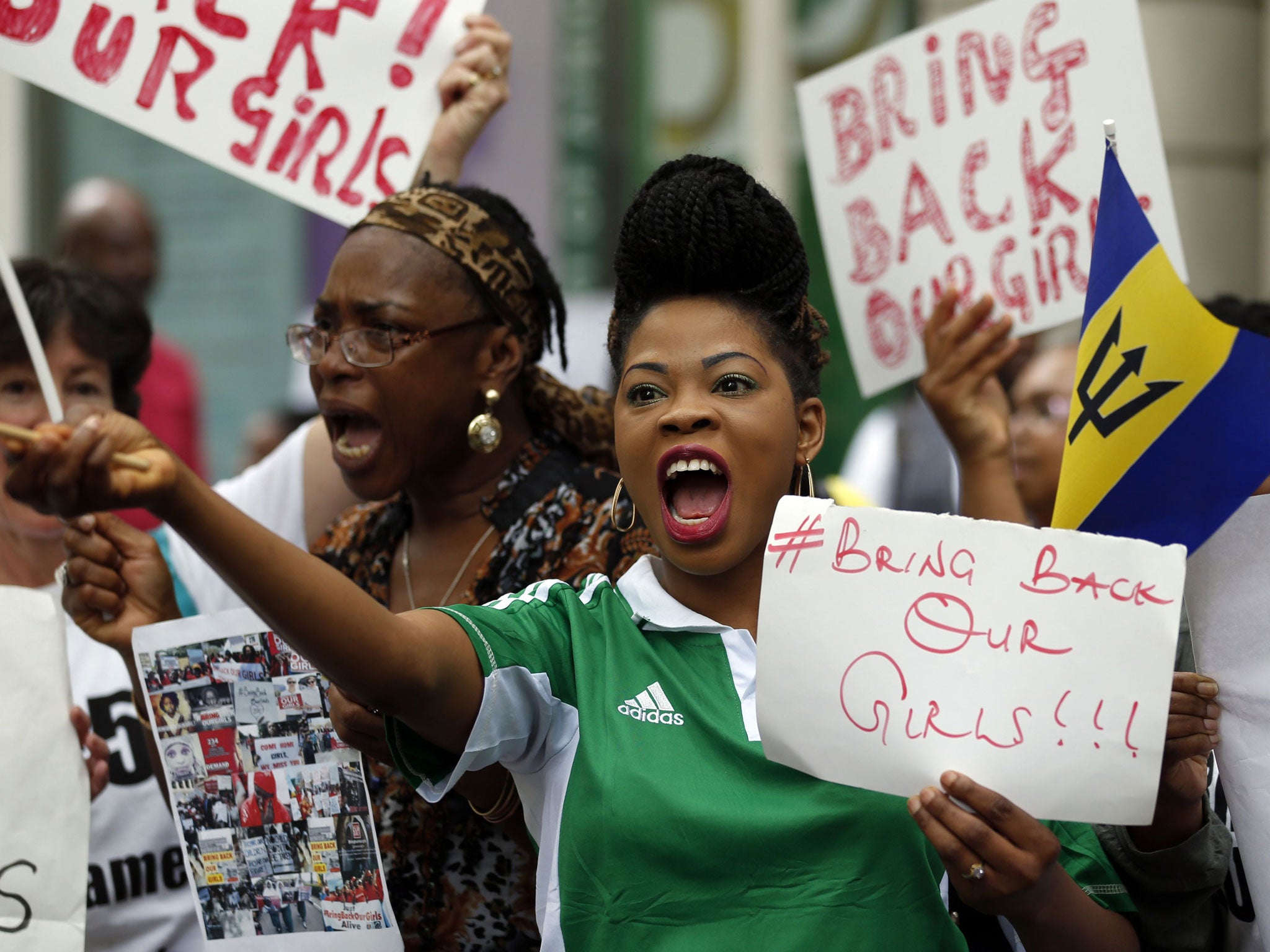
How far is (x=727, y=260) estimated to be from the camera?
231 cm

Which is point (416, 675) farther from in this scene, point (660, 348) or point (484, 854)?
point (484, 854)

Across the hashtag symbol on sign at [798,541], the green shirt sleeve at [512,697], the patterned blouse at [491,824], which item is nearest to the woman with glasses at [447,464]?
the patterned blouse at [491,824]

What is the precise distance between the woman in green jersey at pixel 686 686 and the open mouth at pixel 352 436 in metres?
0.69

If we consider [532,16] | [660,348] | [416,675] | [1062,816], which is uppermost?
[532,16]

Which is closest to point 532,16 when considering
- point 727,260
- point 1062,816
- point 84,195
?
point 84,195

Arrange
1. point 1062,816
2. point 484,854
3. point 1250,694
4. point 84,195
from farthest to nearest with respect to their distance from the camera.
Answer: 1. point 84,195
2. point 484,854
3. point 1250,694
4. point 1062,816

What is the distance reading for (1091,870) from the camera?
2271mm

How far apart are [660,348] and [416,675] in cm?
64

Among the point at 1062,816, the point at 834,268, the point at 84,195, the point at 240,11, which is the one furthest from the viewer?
the point at 84,195

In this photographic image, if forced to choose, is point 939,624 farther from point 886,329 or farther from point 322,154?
point 322,154

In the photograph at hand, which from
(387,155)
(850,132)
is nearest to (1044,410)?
(850,132)

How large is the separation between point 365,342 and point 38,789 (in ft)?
3.16

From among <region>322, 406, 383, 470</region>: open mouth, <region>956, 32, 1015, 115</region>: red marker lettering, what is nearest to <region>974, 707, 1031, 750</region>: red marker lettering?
<region>322, 406, 383, 470</region>: open mouth

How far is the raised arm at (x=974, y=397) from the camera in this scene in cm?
341
